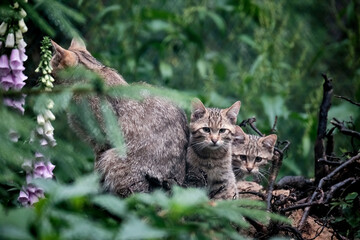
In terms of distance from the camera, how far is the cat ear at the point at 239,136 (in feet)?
15.8

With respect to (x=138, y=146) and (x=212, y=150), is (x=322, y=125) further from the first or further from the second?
(x=138, y=146)

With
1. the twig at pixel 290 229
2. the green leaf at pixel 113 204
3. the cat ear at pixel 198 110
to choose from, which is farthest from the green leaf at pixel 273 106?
the green leaf at pixel 113 204

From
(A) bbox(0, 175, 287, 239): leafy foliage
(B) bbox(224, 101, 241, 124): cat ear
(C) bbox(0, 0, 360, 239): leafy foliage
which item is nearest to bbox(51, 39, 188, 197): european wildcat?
(C) bbox(0, 0, 360, 239): leafy foliage

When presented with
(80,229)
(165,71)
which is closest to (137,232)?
(80,229)

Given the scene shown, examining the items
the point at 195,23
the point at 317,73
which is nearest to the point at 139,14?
the point at 195,23

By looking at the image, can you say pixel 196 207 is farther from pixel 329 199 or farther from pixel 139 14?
pixel 139 14

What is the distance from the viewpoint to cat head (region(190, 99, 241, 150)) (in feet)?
15.0

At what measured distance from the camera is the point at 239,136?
4.82 m

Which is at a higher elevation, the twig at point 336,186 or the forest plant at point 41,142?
the forest plant at point 41,142

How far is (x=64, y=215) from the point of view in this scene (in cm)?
181

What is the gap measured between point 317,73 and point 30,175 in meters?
7.67

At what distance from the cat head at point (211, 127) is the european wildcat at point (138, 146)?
28cm

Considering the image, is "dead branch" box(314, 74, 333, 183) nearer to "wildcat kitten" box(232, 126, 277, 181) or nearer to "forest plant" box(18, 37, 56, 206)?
"wildcat kitten" box(232, 126, 277, 181)

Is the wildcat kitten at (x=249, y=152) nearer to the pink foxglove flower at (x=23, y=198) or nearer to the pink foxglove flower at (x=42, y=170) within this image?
the pink foxglove flower at (x=42, y=170)
